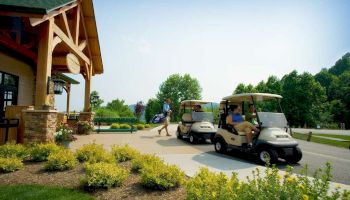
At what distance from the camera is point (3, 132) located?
23.6 ft

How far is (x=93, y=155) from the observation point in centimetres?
621

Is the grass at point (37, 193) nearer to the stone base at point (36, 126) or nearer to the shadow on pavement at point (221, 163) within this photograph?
the stone base at point (36, 126)

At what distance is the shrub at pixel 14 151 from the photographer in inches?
234

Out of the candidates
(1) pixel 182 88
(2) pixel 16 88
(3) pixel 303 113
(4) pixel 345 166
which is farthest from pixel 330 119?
(2) pixel 16 88

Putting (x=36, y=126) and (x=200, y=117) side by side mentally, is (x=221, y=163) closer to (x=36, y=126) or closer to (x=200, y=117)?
(x=200, y=117)

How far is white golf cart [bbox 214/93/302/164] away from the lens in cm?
702

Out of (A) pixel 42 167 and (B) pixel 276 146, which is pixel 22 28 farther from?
(B) pixel 276 146

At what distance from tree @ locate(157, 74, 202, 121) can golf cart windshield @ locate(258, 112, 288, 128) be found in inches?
2079

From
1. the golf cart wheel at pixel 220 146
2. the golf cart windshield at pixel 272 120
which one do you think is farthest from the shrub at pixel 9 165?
the golf cart windshield at pixel 272 120

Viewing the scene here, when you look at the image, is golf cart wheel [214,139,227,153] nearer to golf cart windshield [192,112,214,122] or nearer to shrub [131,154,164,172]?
golf cart windshield [192,112,214,122]

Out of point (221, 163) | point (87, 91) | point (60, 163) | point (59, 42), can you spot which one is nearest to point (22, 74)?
point (87, 91)

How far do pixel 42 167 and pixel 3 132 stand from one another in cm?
250

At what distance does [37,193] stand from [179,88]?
191 ft

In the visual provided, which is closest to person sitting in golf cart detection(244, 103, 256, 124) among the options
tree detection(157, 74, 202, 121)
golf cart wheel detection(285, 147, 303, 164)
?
golf cart wheel detection(285, 147, 303, 164)
